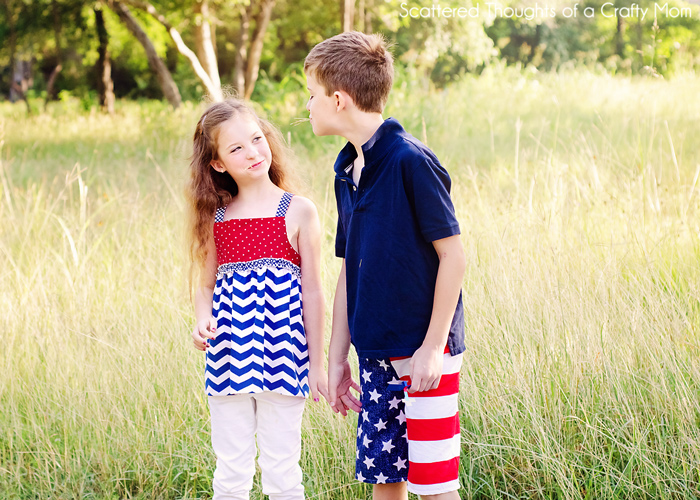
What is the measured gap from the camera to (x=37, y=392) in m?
2.95

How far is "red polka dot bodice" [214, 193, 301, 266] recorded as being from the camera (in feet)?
6.47

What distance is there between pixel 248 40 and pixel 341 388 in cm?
2476

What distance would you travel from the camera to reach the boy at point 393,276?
161cm

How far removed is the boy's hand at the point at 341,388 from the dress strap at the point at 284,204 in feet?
1.55

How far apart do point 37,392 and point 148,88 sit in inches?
1076

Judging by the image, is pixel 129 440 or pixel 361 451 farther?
pixel 129 440

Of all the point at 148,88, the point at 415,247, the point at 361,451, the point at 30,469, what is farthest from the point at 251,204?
the point at 148,88

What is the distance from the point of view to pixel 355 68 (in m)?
1.72

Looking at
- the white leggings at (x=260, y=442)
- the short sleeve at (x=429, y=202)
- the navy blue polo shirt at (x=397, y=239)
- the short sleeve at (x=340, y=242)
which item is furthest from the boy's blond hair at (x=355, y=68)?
the white leggings at (x=260, y=442)

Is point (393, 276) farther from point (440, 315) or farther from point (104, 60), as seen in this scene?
point (104, 60)

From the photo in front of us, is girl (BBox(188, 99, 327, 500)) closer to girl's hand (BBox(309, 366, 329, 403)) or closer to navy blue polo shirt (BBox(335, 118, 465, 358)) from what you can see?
girl's hand (BBox(309, 366, 329, 403))

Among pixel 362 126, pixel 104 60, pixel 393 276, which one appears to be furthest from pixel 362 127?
pixel 104 60

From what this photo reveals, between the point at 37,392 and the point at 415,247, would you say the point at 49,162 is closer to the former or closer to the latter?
the point at 37,392

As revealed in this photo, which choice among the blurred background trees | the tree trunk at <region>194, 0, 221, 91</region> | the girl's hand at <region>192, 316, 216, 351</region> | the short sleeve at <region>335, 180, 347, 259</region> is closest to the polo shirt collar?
the short sleeve at <region>335, 180, 347, 259</region>
